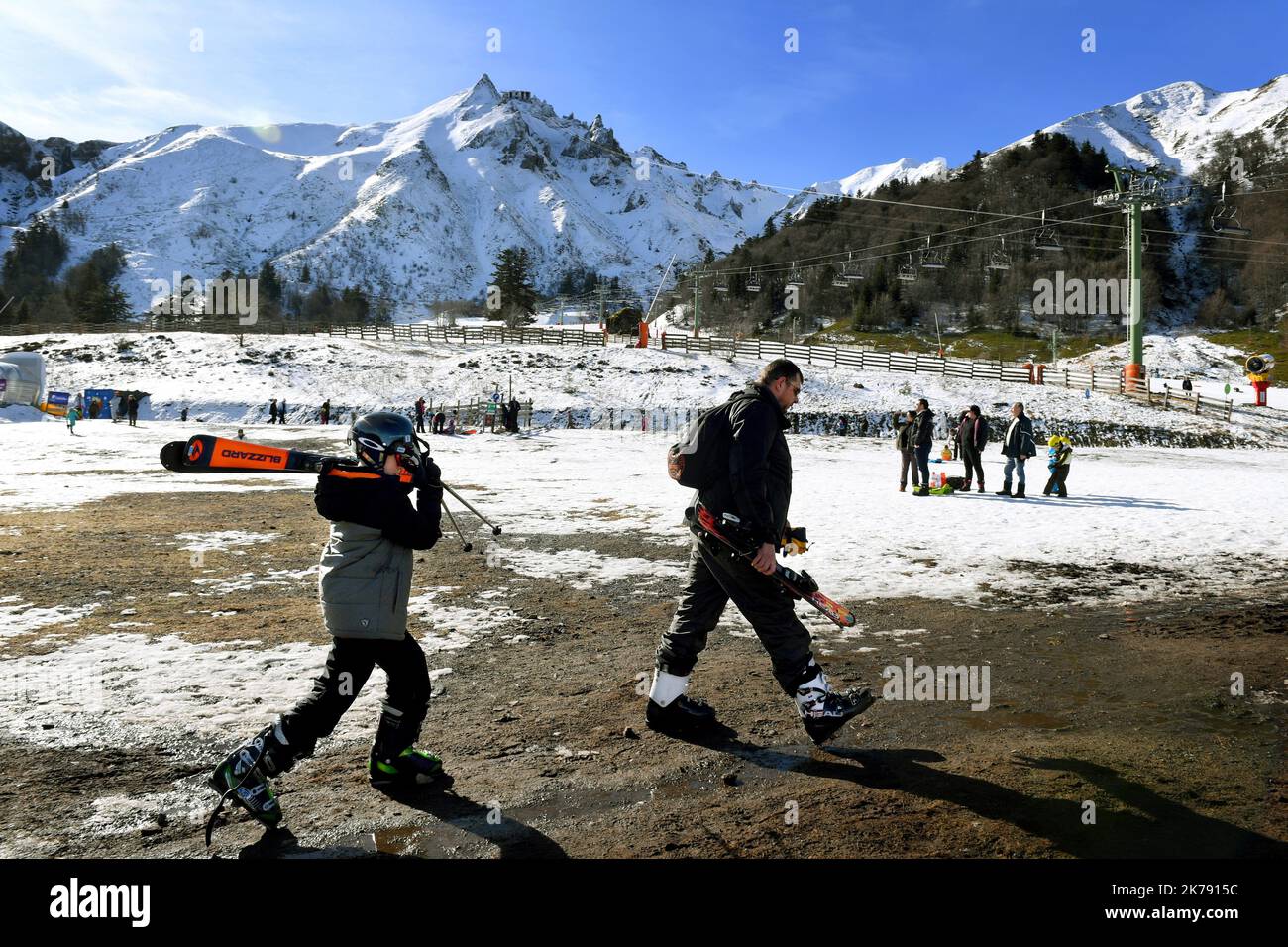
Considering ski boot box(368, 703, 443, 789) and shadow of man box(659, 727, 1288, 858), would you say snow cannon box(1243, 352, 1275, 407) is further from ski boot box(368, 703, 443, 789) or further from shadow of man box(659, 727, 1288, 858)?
ski boot box(368, 703, 443, 789)

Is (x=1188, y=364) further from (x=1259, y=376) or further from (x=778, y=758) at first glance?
(x=778, y=758)

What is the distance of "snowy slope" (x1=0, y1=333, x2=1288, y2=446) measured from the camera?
40812 mm

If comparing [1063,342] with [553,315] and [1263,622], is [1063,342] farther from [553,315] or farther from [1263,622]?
[553,315]

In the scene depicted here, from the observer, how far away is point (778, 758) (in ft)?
13.6

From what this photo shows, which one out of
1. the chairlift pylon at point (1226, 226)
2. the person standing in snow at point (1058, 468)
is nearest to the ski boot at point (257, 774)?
the person standing in snow at point (1058, 468)

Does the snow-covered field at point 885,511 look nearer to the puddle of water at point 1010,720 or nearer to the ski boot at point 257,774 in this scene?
the puddle of water at point 1010,720

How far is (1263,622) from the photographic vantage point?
6.64 m

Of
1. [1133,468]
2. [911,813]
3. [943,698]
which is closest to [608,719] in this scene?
[911,813]

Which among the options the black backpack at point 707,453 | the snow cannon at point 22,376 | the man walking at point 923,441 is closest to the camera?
the black backpack at point 707,453

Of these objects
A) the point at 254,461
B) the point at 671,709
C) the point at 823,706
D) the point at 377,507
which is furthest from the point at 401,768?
the point at 823,706

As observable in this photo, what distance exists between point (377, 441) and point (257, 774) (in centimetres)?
157

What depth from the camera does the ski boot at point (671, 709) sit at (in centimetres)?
451

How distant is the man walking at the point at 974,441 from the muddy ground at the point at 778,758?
841cm

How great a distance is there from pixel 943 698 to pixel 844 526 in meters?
6.63
